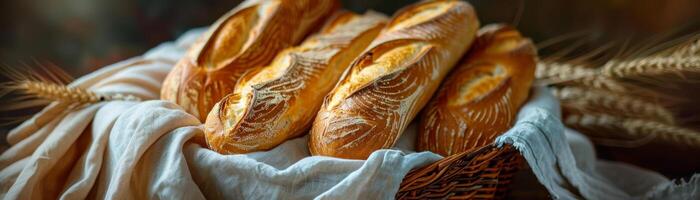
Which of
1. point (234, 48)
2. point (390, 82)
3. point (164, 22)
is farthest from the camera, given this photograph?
point (164, 22)

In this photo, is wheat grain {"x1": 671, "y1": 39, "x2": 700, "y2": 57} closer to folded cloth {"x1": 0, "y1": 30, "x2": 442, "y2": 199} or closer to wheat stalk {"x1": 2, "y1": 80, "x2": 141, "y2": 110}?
folded cloth {"x1": 0, "y1": 30, "x2": 442, "y2": 199}

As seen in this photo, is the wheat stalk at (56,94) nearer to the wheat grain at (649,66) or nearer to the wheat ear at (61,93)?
the wheat ear at (61,93)

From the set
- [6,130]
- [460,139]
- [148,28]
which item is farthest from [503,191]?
[148,28]

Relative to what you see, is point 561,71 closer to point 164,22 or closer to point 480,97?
point 480,97

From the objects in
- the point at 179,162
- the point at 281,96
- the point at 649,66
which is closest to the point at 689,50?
the point at 649,66

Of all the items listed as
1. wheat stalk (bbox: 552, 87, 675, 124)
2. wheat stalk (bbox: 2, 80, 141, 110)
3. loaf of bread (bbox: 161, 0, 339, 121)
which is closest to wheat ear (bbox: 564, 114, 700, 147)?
wheat stalk (bbox: 552, 87, 675, 124)

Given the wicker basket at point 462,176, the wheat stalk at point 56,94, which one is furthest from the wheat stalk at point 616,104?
the wheat stalk at point 56,94
